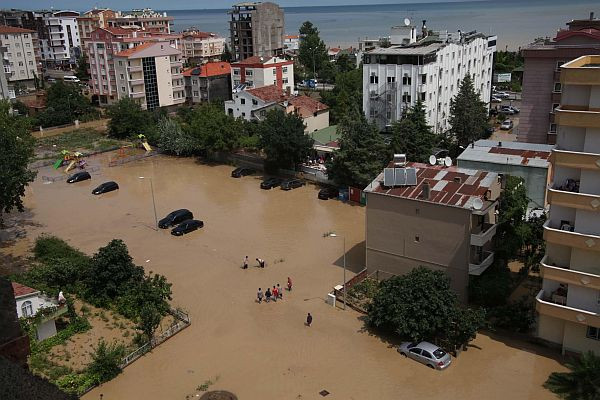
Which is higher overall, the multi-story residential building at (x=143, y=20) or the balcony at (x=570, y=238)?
the multi-story residential building at (x=143, y=20)

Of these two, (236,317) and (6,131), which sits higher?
(6,131)

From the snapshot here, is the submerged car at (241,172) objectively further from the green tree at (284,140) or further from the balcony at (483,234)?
the balcony at (483,234)

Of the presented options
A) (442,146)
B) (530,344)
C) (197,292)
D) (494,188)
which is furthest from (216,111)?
(530,344)

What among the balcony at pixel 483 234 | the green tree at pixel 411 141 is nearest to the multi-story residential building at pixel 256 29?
the green tree at pixel 411 141

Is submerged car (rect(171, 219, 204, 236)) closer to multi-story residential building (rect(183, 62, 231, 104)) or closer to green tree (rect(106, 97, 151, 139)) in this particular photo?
green tree (rect(106, 97, 151, 139))

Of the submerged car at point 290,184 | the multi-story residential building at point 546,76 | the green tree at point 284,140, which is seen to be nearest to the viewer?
the multi-story residential building at point 546,76

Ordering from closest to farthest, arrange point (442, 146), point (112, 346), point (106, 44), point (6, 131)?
point (112, 346) < point (6, 131) < point (442, 146) < point (106, 44)

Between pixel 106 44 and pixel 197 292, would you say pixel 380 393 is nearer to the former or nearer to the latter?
pixel 197 292

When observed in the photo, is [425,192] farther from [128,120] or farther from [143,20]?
[143,20]
